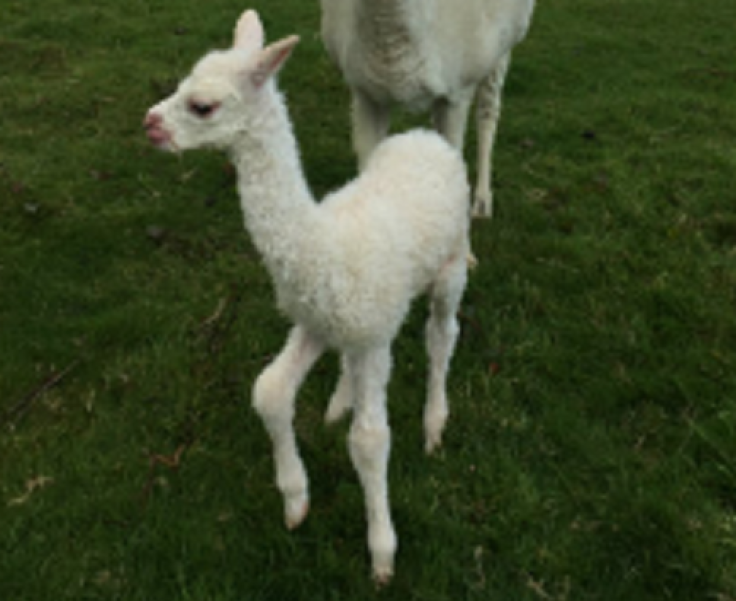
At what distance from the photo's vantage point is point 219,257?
4.08 meters

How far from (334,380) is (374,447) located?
1.01 meters

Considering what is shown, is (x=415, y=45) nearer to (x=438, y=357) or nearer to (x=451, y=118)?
(x=451, y=118)

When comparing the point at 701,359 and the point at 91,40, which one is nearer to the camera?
the point at 701,359

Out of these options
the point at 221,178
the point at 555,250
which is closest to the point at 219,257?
the point at 221,178

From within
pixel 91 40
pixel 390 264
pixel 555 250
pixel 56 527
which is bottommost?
pixel 91 40

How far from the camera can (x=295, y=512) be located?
2.36 metres

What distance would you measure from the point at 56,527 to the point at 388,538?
3.43 feet

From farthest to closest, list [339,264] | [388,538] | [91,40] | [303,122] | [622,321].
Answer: [91,40] < [303,122] < [622,321] < [388,538] < [339,264]

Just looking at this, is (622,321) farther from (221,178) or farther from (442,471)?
(221,178)

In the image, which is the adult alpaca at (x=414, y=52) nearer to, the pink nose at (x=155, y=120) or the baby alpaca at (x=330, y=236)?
the baby alpaca at (x=330, y=236)

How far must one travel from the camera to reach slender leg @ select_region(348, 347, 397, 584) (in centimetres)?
217

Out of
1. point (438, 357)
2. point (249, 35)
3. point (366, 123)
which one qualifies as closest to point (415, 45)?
point (366, 123)

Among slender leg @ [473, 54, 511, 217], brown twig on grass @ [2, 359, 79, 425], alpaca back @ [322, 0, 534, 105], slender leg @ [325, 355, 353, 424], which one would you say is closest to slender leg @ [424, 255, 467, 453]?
slender leg @ [325, 355, 353, 424]

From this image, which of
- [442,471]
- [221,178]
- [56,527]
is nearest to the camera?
[56,527]
